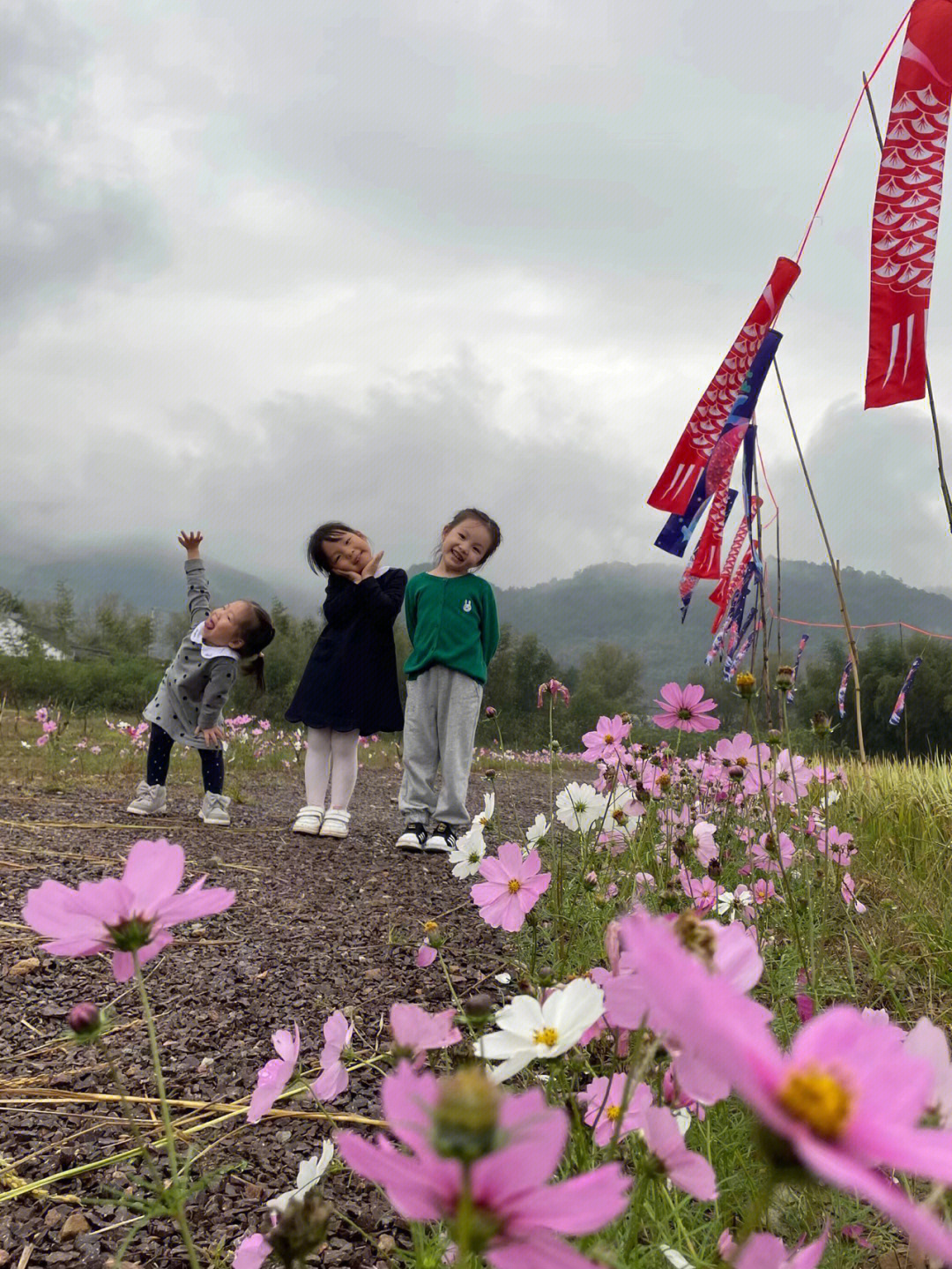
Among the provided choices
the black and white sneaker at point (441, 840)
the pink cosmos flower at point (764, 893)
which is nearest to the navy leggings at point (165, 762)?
the black and white sneaker at point (441, 840)

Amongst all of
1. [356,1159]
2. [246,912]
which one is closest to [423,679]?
[246,912]

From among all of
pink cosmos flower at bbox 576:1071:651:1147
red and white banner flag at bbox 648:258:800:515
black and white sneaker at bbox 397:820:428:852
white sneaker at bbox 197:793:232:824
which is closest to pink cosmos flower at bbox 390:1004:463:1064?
pink cosmos flower at bbox 576:1071:651:1147

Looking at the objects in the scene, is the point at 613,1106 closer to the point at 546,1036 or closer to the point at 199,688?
the point at 546,1036

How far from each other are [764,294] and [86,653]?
88.4 ft

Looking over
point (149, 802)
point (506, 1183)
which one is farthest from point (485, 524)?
point (506, 1183)

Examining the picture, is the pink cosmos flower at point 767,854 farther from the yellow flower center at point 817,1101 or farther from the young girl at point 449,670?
the young girl at point 449,670

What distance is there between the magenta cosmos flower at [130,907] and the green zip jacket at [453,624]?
3061mm

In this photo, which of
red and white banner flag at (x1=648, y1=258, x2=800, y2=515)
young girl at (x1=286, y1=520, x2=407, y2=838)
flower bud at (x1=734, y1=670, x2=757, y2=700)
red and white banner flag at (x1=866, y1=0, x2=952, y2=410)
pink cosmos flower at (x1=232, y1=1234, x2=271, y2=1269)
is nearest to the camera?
pink cosmos flower at (x1=232, y1=1234, x2=271, y2=1269)

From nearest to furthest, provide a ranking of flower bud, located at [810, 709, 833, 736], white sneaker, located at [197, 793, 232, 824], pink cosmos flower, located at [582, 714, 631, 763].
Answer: flower bud, located at [810, 709, 833, 736] < pink cosmos flower, located at [582, 714, 631, 763] < white sneaker, located at [197, 793, 232, 824]

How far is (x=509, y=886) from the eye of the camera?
3.50 ft

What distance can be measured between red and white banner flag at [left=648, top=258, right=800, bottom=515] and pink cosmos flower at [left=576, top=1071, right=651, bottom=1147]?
4187mm

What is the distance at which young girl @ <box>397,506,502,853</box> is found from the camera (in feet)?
11.7

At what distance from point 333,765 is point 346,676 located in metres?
0.39

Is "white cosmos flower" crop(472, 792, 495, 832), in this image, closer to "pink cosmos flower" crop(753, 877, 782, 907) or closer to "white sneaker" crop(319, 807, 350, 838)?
"pink cosmos flower" crop(753, 877, 782, 907)
